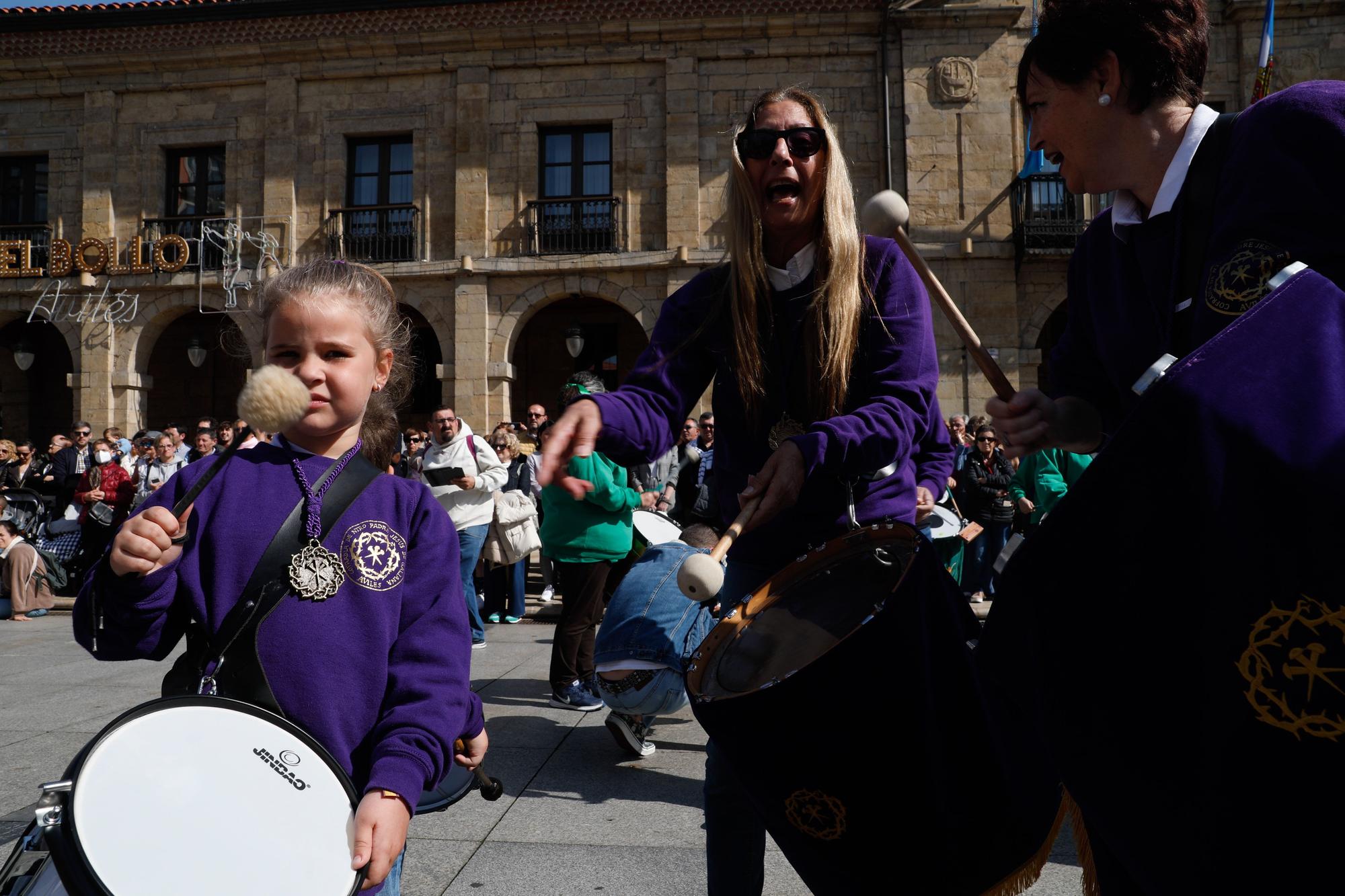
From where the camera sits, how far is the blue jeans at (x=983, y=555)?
9531 mm

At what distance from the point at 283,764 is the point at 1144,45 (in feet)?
5.89

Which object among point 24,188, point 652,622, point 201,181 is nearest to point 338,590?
point 652,622

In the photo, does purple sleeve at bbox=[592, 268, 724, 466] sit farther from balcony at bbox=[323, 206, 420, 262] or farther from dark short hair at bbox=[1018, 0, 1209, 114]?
balcony at bbox=[323, 206, 420, 262]

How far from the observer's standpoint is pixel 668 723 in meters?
5.27

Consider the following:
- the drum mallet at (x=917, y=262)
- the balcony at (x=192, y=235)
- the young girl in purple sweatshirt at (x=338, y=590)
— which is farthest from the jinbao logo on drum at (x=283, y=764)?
the balcony at (x=192, y=235)

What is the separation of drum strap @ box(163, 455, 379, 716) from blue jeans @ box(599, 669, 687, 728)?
8.85ft

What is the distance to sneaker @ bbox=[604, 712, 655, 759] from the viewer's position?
4.45 metres

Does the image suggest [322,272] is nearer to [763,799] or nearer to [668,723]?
[763,799]

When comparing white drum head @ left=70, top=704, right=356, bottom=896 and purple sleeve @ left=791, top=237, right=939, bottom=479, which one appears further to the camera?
purple sleeve @ left=791, top=237, right=939, bottom=479

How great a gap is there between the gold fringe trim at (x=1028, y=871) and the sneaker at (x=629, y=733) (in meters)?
2.84

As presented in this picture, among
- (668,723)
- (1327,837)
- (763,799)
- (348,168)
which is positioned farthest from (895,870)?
(348,168)

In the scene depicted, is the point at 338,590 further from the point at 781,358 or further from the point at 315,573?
the point at 781,358

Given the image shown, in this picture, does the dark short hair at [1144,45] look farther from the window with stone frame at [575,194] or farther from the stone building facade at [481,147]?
the window with stone frame at [575,194]

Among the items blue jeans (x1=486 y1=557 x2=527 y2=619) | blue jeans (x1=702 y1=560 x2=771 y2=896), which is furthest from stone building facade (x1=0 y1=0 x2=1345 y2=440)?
blue jeans (x1=702 y1=560 x2=771 y2=896)
